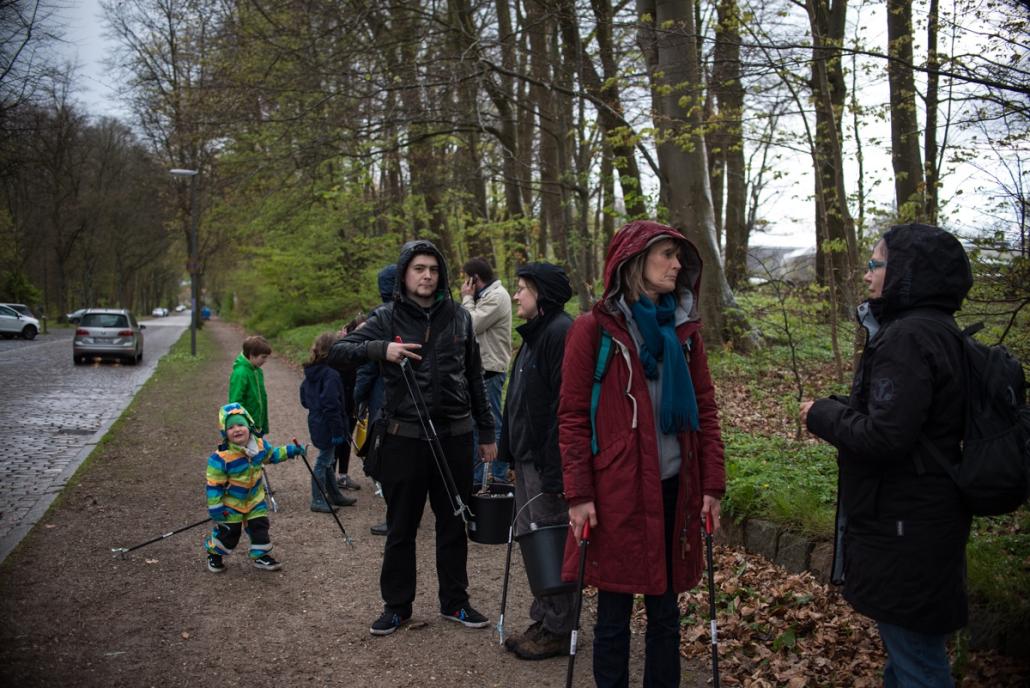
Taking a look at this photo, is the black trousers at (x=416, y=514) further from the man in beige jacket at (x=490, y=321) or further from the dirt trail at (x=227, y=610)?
the man in beige jacket at (x=490, y=321)

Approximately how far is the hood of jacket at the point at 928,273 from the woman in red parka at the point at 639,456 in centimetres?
85

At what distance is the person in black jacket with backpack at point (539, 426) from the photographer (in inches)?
167

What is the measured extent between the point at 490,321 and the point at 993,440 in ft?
16.8

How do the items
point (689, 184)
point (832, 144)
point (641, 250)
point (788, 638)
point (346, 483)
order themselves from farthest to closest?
point (689, 184)
point (832, 144)
point (346, 483)
point (788, 638)
point (641, 250)

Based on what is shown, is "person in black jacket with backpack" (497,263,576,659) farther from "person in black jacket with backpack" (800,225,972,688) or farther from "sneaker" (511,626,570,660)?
"person in black jacket with backpack" (800,225,972,688)

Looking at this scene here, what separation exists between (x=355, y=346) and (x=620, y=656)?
233 cm

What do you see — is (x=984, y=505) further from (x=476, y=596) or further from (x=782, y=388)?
(x=782, y=388)

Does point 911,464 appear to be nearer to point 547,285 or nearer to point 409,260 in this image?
point 547,285

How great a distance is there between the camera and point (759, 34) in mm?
8539

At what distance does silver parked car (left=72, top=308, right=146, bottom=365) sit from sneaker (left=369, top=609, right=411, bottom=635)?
2199 cm

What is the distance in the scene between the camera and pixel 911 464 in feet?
9.31

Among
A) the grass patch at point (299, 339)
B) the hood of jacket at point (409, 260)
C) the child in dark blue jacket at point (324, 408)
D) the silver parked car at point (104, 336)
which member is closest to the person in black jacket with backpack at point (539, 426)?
the hood of jacket at point (409, 260)

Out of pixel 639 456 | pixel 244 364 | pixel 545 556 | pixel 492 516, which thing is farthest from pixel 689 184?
pixel 639 456

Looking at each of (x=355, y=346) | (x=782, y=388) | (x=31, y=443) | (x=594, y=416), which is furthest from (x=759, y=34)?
(x=31, y=443)
